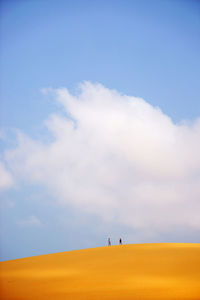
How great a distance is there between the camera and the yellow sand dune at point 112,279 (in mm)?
9195

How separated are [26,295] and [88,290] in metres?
1.98

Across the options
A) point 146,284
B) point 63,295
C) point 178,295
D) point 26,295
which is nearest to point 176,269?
point 146,284

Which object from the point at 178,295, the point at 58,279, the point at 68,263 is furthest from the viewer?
the point at 68,263

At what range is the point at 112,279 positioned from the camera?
444 inches

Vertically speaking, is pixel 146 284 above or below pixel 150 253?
below

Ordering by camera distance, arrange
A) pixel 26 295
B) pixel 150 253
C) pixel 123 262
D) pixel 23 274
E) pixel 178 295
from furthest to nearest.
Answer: pixel 150 253
pixel 123 262
pixel 23 274
pixel 26 295
pixel 178 295

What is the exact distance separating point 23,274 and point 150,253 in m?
7.46

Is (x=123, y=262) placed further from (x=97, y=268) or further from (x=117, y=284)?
(x=117, y=284)

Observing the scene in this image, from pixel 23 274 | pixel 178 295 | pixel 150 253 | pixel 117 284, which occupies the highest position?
pixel 150 253

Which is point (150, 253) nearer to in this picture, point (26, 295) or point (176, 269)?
point (176, 269)

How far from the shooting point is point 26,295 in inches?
375

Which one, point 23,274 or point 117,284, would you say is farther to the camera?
point 23,274

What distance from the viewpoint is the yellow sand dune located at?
920 centimetres

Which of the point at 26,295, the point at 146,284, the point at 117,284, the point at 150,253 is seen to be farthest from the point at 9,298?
the point at 150,253
